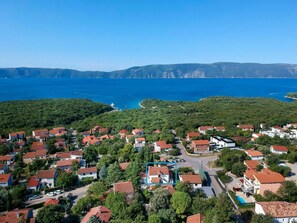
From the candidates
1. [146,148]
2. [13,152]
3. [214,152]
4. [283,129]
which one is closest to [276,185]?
[214,152]

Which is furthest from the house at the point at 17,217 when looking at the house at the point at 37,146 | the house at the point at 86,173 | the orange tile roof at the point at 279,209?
the house at the point at 37,146

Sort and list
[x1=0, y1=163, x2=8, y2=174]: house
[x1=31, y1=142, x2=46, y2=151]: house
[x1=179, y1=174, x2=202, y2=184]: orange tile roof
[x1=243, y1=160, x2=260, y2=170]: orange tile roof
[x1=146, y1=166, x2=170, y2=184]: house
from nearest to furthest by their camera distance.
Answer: [x1=179, y1=174, x2=202, y2=184]: orange tile roof
[x1=146, y1=166, x2=170, y2=184]: house
[x1=243, y1=160, x2=260, y2=170]: orange tile roof
[x1=0, y1=163, x2=8, y2=174]: house
[x1=31, y1=142, x2=46, y2=151]: house

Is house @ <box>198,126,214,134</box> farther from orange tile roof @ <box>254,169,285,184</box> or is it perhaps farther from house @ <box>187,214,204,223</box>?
house @ <box>187,214,204,223</box>

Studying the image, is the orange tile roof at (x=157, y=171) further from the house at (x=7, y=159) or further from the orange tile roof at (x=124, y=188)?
the house at (x=7, y=159)

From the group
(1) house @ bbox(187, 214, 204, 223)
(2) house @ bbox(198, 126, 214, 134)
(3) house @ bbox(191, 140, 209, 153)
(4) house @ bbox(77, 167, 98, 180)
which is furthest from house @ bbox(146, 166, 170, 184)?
(2) house @ bbox(198, 126, 214, 134)

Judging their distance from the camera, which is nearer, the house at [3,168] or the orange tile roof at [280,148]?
the house at [3,168]

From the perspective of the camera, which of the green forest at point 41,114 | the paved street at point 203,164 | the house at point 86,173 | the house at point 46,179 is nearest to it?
the paved street at point 203,164

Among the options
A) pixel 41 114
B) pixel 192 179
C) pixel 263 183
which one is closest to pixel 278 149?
pixel 263 183

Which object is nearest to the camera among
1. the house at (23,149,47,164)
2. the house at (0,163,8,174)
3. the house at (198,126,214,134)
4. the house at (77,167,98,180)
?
the house at (77,167,98,180)

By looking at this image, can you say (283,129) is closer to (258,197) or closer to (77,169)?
→ (258,197)
